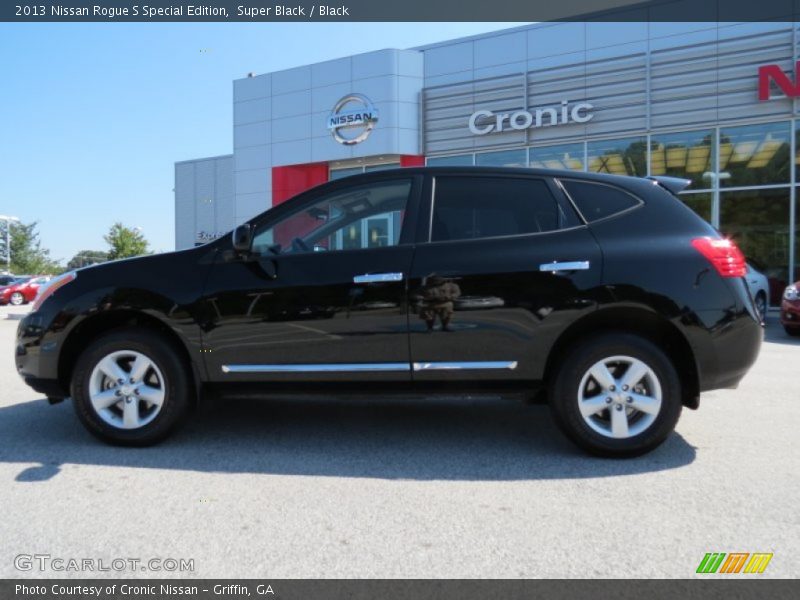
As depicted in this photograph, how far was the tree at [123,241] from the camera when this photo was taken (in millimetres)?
62125

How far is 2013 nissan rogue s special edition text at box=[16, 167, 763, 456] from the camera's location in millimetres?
3725

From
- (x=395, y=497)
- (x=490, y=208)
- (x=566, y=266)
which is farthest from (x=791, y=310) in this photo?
(x=395, y=497)

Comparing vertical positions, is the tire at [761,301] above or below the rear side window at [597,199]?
below

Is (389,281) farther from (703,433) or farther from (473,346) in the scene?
(703,433)

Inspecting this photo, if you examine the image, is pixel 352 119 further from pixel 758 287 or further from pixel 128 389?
pixel 128 389

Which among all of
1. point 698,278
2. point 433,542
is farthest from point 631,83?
point 433,542

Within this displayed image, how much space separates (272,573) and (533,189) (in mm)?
2724

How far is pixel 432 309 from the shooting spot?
150 inches

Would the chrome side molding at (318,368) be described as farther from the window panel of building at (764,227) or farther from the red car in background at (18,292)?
the red car in background at (18,292)

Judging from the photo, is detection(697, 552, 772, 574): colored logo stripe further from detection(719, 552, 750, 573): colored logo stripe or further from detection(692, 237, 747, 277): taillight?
detection(692, 237, 747, 277): taillight

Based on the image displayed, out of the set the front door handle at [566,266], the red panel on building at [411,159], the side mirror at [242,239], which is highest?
the red panel on building at [411,159]

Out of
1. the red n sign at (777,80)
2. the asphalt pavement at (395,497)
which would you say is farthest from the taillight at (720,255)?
the red n sign at (777,80)

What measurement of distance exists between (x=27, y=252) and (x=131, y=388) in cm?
6803

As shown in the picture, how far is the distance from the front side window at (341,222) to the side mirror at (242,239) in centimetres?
6
